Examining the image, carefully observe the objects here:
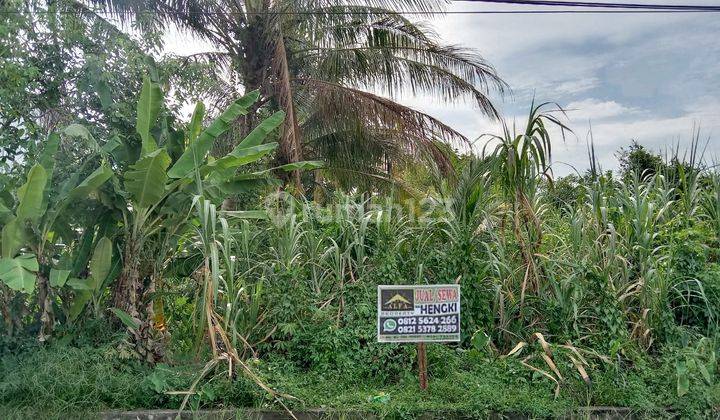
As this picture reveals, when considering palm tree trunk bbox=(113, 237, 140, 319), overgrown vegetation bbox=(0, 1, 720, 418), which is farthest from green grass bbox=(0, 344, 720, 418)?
palm tree trunk bbox=(113, 237, 140, 319)

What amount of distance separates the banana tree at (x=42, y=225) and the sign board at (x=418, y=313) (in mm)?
2851

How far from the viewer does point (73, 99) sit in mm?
7441

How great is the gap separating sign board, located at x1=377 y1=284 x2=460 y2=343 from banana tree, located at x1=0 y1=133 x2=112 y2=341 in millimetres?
2851

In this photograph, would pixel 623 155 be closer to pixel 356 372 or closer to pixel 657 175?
pixel 657 175

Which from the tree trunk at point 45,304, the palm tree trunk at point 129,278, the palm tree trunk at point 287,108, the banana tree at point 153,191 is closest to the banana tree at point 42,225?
the tree trunk at point 45,304

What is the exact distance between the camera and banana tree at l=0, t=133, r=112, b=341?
5.57 meters

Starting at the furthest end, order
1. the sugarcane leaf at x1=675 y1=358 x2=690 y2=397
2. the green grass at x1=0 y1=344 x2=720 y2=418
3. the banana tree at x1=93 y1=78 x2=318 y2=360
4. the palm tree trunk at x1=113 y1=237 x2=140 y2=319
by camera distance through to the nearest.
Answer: the palm tree trunk at x1=113 y1=237 x2=140 y2=319 < the banana tree at x1=93 y1=78 x2=318 y2=360 < the sugarcane leaf at x1=675 y1=358 x2=690 y2=397 < the green grass at x1=0 y1=344 x2=720 y2=418

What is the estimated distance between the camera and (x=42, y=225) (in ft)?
20.4

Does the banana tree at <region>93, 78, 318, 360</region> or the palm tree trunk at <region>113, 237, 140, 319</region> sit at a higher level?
the banana tree at <region>93, 78, 318, 360</region>

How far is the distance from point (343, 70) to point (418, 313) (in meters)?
7.11

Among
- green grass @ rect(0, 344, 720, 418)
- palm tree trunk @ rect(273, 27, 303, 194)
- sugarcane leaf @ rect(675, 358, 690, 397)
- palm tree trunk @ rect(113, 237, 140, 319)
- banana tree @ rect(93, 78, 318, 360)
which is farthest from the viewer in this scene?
palm tree trunk @ rect(273, 27, 303, 194)

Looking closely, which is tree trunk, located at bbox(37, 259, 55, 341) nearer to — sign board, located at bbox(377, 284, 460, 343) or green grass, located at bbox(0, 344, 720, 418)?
green grass, located at bbox(0, 344, 720, 418)

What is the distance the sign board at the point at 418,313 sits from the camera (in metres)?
5.59

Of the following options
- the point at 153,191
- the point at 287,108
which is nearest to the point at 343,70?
the point at 287,108
